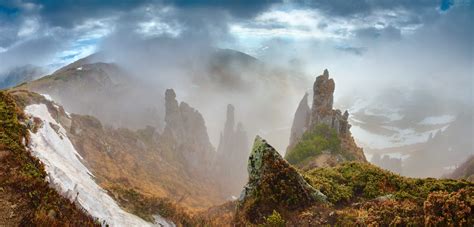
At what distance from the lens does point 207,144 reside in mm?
135750

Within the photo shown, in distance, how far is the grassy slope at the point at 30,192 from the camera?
1258 cm

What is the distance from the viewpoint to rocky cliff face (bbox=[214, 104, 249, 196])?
412ft

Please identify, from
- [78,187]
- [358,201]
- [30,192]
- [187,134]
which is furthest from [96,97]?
[358,201]

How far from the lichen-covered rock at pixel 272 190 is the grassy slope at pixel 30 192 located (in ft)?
23.8

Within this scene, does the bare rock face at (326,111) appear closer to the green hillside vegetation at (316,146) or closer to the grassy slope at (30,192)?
the green hillside vegetation at (316,146)

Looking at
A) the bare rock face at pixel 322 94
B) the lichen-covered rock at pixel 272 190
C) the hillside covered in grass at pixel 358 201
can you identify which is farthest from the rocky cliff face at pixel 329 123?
the lichen-covered rock at pixel 272 190

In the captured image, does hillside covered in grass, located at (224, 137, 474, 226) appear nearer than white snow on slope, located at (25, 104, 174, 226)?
Yes

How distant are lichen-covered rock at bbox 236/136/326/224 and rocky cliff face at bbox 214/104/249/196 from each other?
320 feet

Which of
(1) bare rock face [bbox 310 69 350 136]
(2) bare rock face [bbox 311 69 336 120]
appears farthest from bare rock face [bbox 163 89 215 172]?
(1) bare rock face [bbox 310 69 350 136]

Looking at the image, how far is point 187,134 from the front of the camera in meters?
128

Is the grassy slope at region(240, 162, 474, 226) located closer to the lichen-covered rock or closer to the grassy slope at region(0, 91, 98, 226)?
the lichen-covered rock

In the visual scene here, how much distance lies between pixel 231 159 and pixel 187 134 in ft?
71.3

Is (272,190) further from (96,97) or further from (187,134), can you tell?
(96,97)

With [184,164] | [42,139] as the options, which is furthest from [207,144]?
[42,139]
